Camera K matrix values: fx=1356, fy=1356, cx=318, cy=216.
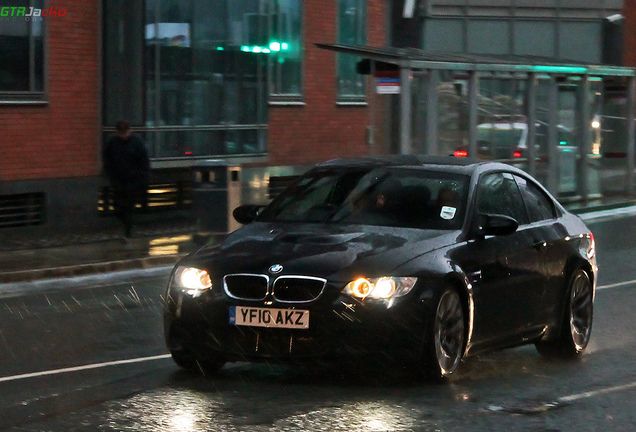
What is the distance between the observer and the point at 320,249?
8.02 meters

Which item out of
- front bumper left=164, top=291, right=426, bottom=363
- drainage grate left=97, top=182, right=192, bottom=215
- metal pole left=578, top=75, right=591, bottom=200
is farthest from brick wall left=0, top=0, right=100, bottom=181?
front bumper left=164, top=291, right=426, bottom=363

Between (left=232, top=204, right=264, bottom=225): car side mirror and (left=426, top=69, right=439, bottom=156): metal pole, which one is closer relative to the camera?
(left=232, top=204, right=264, bottom=225): car side mirror

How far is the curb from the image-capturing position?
48.6 ft

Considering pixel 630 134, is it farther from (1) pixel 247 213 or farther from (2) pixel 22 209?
(1) pixel 247 213

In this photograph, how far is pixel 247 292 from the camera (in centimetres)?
786

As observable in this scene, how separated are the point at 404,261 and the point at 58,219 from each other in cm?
1292

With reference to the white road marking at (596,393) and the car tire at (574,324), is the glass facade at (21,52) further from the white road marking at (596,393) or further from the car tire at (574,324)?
the white road marking at (596,393)

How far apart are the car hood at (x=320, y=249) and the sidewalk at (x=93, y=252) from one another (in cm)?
689

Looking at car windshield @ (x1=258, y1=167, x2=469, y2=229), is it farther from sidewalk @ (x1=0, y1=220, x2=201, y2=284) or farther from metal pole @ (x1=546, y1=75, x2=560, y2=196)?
metal pole @ (x1=546, y1=75, x2=560, y2=196)

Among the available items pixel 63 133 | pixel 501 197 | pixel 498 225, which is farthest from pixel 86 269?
pixel 498 225

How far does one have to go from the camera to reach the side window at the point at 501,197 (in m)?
9.16

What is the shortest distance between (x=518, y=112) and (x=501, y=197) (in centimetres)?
1558

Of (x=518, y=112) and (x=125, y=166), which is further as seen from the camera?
(x=518, y=112)

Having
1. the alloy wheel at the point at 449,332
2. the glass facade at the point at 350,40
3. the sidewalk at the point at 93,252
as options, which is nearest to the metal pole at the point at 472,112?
the glass facade at the point at 350,40
